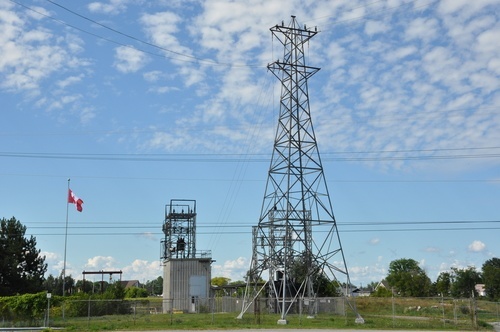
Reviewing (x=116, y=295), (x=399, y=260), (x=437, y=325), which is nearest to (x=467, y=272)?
(x=399, y=260)

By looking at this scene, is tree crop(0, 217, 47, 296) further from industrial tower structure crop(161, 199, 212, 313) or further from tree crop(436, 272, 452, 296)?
tree crop(436, 272, 452, 296)

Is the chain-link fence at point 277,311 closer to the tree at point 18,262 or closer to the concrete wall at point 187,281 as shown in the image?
the concrete wall at point 187,281

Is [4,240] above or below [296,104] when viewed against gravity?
below

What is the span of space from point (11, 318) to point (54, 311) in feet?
17.3

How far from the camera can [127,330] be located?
112 feet

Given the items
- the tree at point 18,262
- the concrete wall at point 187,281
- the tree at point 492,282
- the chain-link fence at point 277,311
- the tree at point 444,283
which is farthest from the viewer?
the tree at point 444,283

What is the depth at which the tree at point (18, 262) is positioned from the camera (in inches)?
2371

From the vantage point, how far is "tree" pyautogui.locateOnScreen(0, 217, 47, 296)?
6022 cm

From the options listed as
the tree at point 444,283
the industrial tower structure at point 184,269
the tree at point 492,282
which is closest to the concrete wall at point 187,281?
the industrial tower structure at point 184,269

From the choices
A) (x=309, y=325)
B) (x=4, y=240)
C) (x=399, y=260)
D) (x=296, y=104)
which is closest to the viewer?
(x=309, y=325)

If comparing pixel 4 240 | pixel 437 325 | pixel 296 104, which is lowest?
pixel 437 325

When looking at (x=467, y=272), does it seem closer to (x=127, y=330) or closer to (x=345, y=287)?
(x=345, y=287)

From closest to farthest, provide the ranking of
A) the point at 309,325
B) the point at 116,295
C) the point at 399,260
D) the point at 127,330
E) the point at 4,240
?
the point at 127,330 → the point at 309,325 → the point at 4,240 → the point at 116,295 → the point at 399,260

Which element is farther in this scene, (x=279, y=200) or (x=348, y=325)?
(x=279, y=200)
